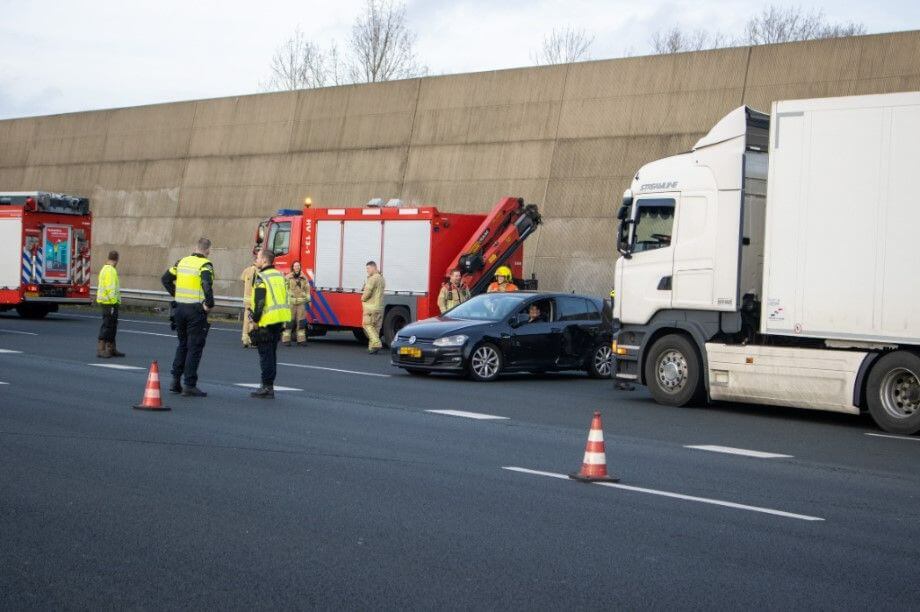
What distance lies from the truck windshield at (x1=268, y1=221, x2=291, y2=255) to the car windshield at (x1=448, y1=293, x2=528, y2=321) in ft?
30.5

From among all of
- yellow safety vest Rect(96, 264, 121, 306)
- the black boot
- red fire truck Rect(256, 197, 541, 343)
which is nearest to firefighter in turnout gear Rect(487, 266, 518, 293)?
red fire truck Rect(256, 197, 541, 343)

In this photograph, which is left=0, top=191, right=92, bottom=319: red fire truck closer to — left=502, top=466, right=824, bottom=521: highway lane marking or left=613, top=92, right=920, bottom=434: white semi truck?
left=613, top=92, right=920, bottom=434: white semi truck

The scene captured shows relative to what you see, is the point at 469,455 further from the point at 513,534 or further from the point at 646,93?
the point at 646,93

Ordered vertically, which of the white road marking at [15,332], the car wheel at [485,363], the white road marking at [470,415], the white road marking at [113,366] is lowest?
the white road marking at [470,415]

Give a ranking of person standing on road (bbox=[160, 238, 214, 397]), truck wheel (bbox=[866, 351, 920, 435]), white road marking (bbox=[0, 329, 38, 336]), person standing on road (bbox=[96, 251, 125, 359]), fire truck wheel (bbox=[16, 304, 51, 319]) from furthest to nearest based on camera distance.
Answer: fire truck wheel (bbox=[16, 304, 51, 319])
white road marking (bbox=[0, 329, 38, 336])
person standing on road (bbox=[96, 251, 125, 359])
person standing on road (bbox=[160, 238, 214, 397])
truck wheel (bbox=[866, 351, 920, 435])

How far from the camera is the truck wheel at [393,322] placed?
92.3 feet

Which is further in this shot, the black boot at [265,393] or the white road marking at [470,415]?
the black boot at [265,393]

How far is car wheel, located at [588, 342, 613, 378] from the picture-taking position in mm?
22219

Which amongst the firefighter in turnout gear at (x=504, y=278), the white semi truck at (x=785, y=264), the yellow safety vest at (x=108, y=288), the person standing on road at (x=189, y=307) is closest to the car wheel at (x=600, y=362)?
the white semi truck at (x=785, y=264)

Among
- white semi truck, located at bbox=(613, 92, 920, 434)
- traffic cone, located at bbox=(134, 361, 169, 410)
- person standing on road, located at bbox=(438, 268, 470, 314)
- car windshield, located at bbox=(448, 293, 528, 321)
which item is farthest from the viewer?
person standing on road, located at bbox=(438, 268, 470, 314)

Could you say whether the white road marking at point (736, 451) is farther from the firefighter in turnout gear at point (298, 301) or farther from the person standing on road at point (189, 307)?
the firefighter in turnout gear at point (298, 301)

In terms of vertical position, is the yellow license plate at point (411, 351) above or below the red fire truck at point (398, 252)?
below

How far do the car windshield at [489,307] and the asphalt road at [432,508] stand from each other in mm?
4845

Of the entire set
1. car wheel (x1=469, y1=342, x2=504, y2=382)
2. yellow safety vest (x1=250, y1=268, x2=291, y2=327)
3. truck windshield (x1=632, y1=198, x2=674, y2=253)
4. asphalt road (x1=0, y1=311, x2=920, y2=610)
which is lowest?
asphalt road (x1=0, y1=311, x2=920, y2=610)
